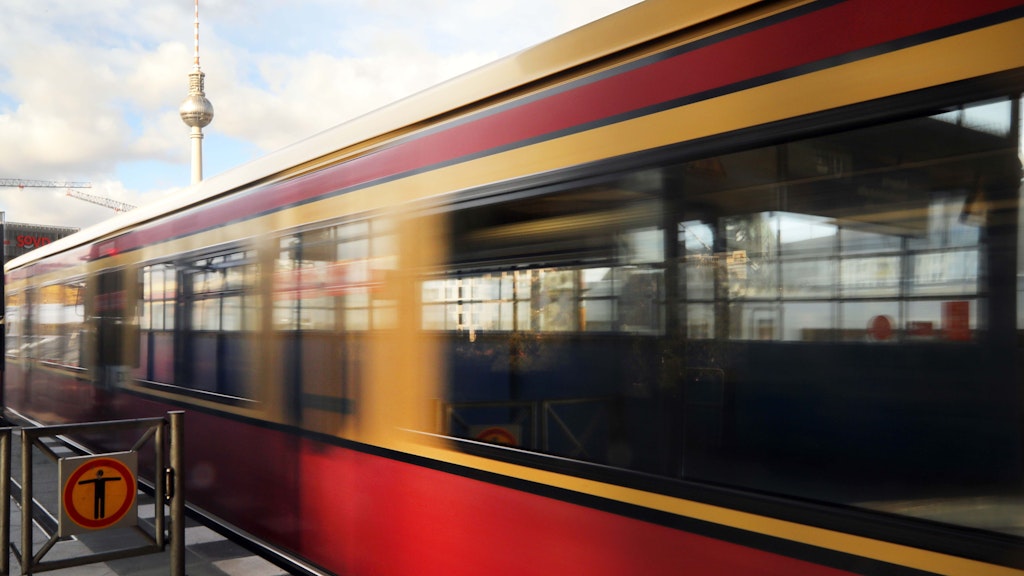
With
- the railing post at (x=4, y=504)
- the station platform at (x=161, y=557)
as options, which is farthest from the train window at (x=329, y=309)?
the railing post at (x=4, y=504)

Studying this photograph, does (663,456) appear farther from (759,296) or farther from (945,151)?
(945,151)

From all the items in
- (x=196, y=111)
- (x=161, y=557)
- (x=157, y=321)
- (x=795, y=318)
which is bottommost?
(x=161, y=557)

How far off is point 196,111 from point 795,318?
9184 centimetres

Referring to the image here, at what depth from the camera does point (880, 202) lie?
2.20m

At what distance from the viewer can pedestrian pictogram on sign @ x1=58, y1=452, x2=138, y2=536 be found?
5031mm

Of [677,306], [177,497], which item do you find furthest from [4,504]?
[677,306]

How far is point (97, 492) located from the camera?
16.9ft

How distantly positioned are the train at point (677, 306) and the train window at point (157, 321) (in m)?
2.38

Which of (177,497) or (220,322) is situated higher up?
(220,322)

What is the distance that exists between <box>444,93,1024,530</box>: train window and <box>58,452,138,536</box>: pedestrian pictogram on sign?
3.04 m

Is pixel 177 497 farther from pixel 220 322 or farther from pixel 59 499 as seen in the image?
pixel 220 322

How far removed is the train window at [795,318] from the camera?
201 centimetres

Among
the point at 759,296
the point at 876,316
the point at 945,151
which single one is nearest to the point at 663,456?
the point at 759,296

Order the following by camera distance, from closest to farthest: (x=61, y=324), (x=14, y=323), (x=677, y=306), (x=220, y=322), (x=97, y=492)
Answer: (x=677, y=306) < (x=97, y=492) < (x=220, y=322) < (x=61, y=324) < (x=14, y=323)
